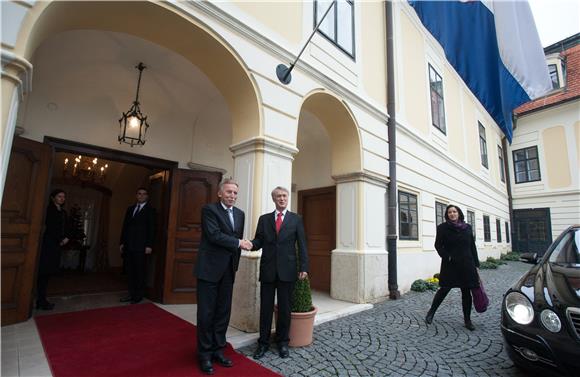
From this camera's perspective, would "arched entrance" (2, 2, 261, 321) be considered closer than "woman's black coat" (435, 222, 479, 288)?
Yes

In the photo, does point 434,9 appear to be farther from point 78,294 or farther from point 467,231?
point 78,294

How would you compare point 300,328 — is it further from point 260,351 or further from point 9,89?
point 9,89

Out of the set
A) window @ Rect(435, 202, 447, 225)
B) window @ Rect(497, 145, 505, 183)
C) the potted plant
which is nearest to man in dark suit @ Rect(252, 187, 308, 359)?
the potted plant

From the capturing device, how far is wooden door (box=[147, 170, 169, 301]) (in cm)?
554

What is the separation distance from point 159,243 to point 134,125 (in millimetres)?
2097

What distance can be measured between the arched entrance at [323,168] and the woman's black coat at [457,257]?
1.98 m

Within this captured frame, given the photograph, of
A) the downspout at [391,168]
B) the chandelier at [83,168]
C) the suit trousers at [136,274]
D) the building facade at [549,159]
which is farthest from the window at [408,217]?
the building facade at [549,159]

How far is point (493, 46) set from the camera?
21.5 ft

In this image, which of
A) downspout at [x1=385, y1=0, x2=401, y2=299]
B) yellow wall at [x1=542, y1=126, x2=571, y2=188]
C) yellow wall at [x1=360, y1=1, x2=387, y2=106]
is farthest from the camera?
yellow wall at [x1=542, y1=126, x2=571, y2=188]

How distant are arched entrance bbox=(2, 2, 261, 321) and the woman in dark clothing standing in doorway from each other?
57 centimetres

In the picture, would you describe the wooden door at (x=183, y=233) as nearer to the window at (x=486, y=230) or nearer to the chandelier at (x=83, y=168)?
the chandelier at (x=83, y=168)

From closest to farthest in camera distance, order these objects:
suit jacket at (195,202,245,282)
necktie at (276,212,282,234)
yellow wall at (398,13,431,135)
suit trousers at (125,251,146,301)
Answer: suit jacket at (195,202,245,282) < necktie at (276,212,282,234) < suit trousers at (125,251,146,301) < yellow wall at (398,13,431,135)

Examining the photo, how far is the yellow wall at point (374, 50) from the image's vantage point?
7.01 m

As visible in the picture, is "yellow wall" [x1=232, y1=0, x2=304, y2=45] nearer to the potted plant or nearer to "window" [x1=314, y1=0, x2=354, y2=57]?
"window" [x1=314, y1=0, x2=354, y2=57]
